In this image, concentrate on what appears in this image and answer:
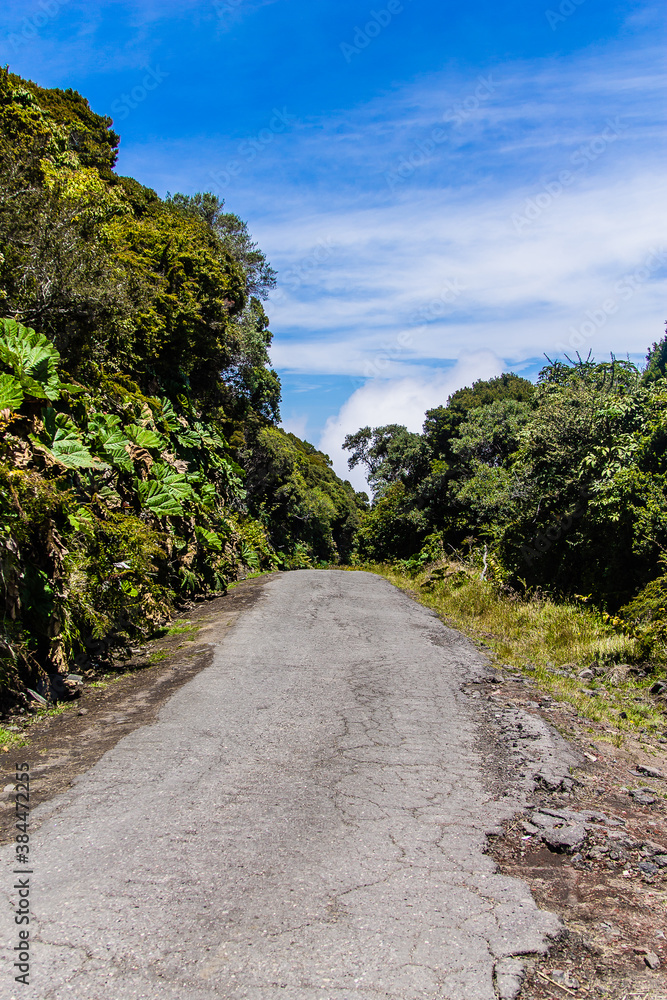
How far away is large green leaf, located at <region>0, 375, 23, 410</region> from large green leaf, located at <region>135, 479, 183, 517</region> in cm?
339

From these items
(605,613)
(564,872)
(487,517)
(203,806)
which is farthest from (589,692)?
(487,517)

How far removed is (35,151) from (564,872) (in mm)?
11777

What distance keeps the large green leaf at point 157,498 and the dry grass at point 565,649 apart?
542cm

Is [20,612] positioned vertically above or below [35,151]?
below

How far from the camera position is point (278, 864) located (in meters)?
3.33

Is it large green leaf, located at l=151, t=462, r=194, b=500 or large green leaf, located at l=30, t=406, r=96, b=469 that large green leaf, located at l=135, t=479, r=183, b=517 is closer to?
large green leaf, located at l=151, t=462, r=194, b=500

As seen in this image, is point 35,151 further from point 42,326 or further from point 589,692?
point 589,692

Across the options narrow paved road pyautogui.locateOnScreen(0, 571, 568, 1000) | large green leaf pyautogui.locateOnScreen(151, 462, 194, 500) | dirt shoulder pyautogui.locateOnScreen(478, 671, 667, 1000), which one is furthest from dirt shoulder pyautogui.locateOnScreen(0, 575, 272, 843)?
dirt shoulder pyautogui.locateOnScreen(478, 671, 667, 1000)

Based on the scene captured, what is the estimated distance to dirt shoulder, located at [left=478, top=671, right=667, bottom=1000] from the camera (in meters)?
2.62

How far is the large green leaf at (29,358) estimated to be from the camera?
22.7ft

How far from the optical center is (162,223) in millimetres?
18688

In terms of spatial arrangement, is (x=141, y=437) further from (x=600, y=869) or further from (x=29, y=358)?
(x=600, y=869)

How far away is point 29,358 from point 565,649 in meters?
8.42

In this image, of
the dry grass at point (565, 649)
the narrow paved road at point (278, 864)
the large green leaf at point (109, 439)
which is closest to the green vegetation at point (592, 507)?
the dry grass at point (565, 649)
